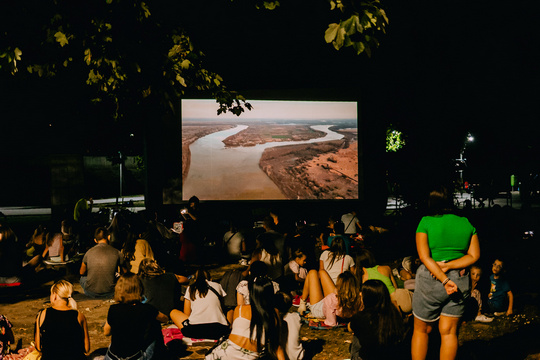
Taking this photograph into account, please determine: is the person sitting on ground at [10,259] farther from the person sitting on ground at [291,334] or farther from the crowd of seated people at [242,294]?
the person sitting on ground at [291,334]

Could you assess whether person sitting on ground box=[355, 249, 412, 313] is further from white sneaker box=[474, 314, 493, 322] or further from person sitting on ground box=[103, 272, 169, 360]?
person sitting on ground box=[103, 272, 169, 360]

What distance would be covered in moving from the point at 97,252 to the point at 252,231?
3125 millimetres

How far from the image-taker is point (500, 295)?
6625 mm

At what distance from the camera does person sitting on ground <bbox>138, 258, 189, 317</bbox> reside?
20.6 feet

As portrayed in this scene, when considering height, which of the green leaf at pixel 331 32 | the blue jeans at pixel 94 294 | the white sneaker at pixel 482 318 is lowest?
the blue jeans at pixel 94 294

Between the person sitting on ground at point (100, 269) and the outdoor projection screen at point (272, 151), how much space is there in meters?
7.88

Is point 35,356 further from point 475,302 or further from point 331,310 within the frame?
point 475,302

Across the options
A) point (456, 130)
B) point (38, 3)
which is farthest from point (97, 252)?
point (456, 130)

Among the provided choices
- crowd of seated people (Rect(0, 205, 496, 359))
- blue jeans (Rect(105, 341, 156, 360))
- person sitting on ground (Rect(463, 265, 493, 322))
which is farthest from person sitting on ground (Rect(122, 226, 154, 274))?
person sitting on ground (Rect(463, 265, 493, 322))

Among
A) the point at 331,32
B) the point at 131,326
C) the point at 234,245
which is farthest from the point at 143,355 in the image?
the point at 234,245

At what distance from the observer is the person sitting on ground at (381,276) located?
20.1 ft

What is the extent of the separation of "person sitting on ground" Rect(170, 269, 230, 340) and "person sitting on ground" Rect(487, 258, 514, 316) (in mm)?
3536

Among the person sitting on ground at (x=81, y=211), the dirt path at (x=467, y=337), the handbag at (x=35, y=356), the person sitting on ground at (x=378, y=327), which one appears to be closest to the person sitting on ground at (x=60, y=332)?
the handbag at (x=35, y=356)

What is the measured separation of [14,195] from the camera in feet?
111
